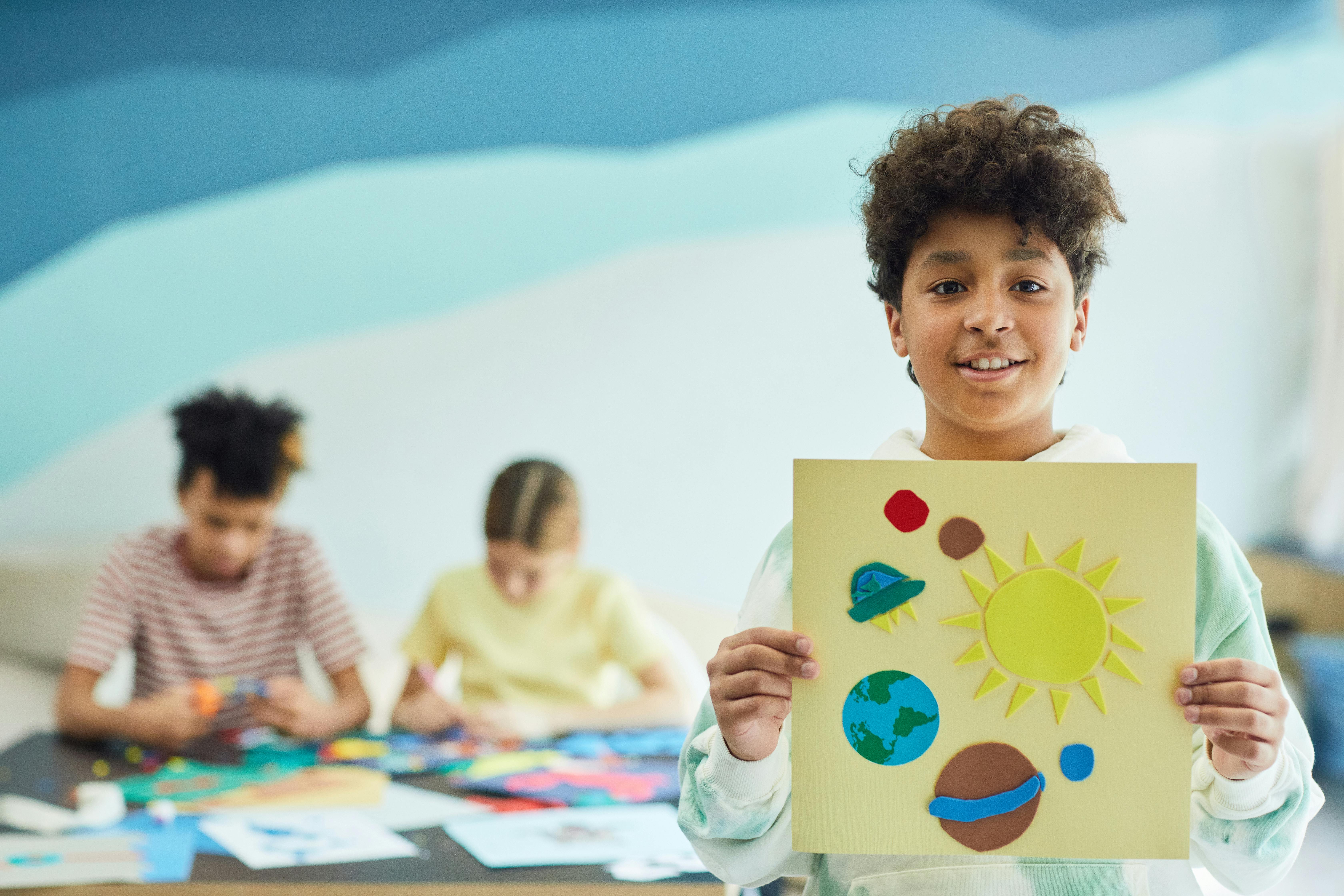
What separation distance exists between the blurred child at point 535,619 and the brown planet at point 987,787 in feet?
4.62

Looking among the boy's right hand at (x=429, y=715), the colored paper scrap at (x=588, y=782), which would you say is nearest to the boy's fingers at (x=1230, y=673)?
the colored paper scrap at (x=588, y=782)

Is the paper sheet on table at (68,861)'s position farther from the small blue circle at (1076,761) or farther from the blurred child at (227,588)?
the small blue circle at (1076,761)

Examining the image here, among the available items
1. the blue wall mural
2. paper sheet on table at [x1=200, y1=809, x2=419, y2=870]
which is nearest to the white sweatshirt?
paper sheet on table at [x1=200, y1=809, x2=419, y2=870]

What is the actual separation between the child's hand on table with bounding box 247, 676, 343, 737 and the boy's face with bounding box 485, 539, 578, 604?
49cm

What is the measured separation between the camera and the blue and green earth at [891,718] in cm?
77

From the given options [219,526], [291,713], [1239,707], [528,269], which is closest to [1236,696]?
[1239,707]

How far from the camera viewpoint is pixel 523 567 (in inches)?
90.1

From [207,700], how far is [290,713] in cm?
15

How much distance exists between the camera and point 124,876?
125 cm

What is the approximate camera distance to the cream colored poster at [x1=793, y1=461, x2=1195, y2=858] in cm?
75

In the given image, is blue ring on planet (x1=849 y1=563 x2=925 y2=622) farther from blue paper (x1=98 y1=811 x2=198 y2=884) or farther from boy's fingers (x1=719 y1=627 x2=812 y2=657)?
blue paper (x1=98 y1=811 x2=198 y2=884)

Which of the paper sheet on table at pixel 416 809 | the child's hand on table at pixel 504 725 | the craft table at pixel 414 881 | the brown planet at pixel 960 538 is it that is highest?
the brown planet at pixel 960 538

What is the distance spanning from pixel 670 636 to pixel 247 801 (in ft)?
5.21

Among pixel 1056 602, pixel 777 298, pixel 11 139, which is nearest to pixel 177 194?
pixel 11 139
